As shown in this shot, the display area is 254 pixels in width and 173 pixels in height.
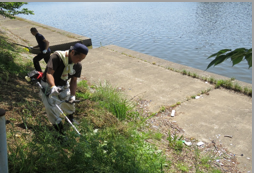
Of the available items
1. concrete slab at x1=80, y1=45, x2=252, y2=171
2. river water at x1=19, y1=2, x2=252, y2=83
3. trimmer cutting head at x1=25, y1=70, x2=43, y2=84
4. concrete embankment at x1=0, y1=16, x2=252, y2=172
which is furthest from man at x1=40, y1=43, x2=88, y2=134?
river water at x1=19, y1=2, x2=252, y2=83

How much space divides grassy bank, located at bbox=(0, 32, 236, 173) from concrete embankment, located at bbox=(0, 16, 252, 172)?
383mm

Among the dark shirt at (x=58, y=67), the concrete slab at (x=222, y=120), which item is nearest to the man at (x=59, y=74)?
the dark shirt at (x=58, y=67)

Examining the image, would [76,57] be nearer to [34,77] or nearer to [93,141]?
[34,77]

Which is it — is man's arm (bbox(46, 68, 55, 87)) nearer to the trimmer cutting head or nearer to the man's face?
the man's face

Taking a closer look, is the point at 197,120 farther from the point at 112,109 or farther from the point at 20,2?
the point at 20,2

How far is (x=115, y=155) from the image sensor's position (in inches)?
112

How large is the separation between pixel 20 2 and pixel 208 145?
18.1 ft

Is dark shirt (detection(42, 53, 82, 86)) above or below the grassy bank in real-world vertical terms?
above

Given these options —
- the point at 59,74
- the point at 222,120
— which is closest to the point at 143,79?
the point at 222,120

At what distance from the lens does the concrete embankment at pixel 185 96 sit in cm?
438

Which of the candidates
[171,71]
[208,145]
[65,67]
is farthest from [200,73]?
[65,67]

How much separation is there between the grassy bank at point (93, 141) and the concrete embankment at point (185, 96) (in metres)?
0.38

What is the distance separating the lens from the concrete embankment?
438 centimetres

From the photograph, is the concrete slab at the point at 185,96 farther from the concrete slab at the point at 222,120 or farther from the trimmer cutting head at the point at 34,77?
the trimmer cutting head at the point at 34,77
